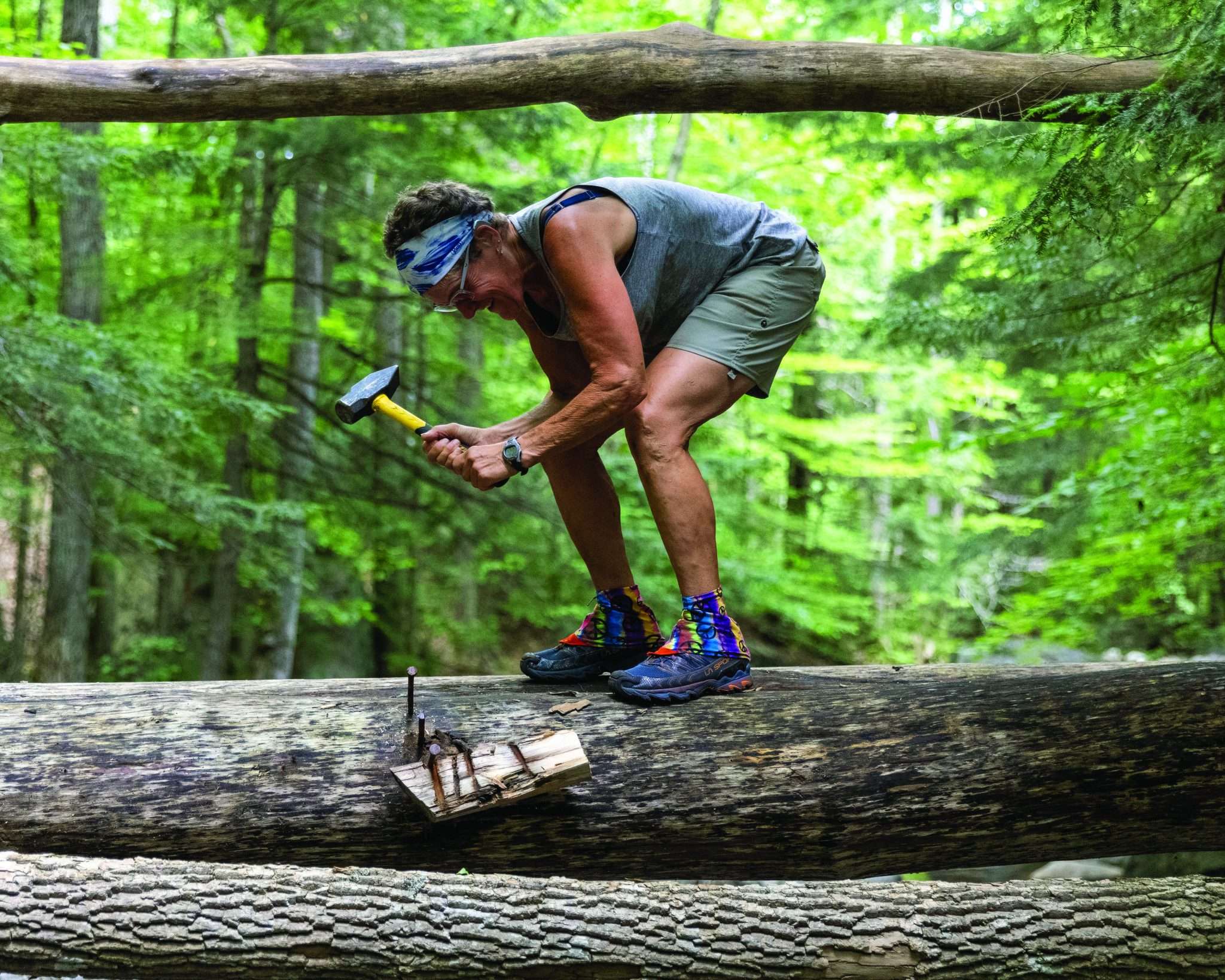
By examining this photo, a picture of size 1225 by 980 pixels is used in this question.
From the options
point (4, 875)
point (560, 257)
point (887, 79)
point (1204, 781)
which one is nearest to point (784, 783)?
point (1204, 781)

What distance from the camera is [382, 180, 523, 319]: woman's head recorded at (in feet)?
9.57

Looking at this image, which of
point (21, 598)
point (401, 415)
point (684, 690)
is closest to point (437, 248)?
point (401, 415)

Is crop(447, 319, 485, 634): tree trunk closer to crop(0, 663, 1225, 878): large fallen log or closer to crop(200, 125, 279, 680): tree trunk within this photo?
crop(200, 125, 279, 680): tree trunk

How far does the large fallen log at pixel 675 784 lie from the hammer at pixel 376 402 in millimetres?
888

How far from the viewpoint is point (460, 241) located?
2943 mm

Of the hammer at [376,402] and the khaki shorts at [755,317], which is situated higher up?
the khaki shorts at [755,317]

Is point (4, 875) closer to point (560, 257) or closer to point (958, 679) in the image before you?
point (560, 257)

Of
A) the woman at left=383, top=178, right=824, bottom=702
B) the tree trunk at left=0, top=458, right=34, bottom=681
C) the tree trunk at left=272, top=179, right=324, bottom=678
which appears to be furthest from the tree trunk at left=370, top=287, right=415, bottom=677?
the woman at left=383, top=178, right=824, bottom=702

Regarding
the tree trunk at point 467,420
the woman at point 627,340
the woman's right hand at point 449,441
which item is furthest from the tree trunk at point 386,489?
the woman at point 627,340

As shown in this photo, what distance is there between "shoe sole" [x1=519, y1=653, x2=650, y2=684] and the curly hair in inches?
56.6

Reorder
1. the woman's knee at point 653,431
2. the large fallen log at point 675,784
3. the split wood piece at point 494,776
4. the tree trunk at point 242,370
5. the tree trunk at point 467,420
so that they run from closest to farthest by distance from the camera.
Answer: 1. the split wood piece at point 494,776
2. the large fallen log at point 675,784
3. the woman's knee at point 653,431
4. the tree trunk at point 242,370
5. the tree trunk at point 467,420

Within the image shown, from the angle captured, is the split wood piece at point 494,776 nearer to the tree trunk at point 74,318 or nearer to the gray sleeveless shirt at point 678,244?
the gray sleeveless shirt at point 678,244

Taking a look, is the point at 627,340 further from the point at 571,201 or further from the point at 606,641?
the point at 606,641

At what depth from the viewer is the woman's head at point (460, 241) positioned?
9.57 feet
